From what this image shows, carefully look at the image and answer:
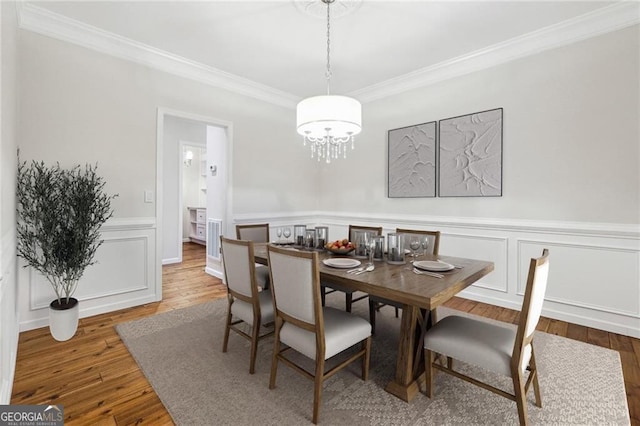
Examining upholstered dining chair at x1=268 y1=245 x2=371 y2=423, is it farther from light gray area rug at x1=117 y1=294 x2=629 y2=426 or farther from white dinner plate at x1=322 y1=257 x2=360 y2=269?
white dinner plate at x1=322 y1=257 x2=360 y2=269

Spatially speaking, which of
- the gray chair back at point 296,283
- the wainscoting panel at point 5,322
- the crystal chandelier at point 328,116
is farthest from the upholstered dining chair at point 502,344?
the wainscoting panel at point 5,322

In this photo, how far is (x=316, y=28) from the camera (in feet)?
9.21

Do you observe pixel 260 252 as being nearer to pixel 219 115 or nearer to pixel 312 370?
pixel 312 370

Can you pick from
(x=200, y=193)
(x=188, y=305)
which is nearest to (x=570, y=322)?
(x=188, y=305)

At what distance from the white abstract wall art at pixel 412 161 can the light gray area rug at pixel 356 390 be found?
2.04 meters

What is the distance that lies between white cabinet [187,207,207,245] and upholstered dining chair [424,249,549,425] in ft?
20.6

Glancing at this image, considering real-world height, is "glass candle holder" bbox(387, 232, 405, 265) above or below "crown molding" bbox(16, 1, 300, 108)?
below

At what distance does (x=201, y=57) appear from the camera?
3.39 metres

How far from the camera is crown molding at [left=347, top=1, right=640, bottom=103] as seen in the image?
2.55 metres

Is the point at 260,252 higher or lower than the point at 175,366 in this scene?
higher

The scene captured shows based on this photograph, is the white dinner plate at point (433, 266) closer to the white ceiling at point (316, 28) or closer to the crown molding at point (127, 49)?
the white ceiling at point (316, 28)

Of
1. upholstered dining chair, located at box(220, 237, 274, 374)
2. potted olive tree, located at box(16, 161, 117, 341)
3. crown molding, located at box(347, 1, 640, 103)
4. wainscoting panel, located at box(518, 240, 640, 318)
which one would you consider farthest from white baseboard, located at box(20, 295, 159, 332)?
wainscoting panel, located at box(518, 240, 640, 318)

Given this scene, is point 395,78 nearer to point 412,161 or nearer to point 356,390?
point 412,161

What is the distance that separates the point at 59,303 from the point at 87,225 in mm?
687
